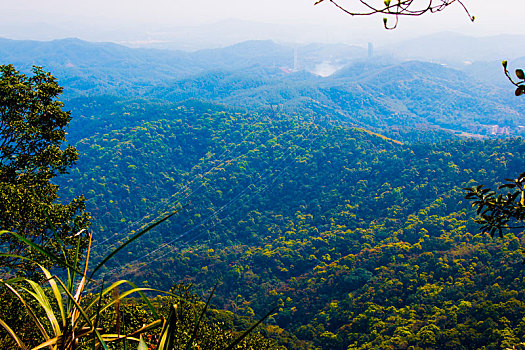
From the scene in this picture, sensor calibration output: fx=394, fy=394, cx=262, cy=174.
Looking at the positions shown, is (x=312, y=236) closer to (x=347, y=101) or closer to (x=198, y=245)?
(x=198, y=245)

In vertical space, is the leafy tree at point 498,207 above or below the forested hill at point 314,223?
above

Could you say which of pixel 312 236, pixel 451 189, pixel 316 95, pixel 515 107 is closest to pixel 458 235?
pixel 451 189

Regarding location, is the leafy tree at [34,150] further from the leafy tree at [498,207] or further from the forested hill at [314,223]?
the forested hill at [314,223]

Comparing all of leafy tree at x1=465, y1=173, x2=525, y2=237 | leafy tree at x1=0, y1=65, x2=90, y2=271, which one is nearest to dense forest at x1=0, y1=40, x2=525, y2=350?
leafy tree at x1=465, y1=173, x2=525, y2=237

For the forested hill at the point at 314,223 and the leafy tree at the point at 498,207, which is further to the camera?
the forested hill at the point at 314,223

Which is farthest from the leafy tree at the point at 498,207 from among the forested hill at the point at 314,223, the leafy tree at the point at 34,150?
the forested hill at the point at 314,223

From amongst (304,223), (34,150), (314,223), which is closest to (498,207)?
(34,150)

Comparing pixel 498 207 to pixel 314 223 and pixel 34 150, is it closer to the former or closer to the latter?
pixel 34 150
